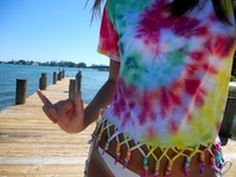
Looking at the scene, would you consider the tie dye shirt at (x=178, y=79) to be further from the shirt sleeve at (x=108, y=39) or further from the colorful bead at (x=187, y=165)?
the shirt sleeve at (x=108, y=39)

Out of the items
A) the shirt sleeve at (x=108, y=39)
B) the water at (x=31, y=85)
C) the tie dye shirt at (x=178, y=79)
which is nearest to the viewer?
the tie dye shirt at (x=178, y=79)

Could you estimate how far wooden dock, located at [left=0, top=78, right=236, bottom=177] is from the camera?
5.67 meters

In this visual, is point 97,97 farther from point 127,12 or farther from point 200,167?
point 200,167

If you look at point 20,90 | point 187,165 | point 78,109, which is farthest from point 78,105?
point 20,90

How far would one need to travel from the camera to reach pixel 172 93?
1.24 meters

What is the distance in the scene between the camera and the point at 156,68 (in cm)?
126

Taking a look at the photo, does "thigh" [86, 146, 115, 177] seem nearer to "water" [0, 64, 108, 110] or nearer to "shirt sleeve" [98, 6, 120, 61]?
"shirt sleeve" [98, 6, 120, 61]

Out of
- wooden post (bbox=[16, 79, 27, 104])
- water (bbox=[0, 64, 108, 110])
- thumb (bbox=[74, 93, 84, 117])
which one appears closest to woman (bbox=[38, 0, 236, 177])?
thumb (bbox=[74, 93, 84, 117])

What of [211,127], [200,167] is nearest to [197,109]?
[211,127]

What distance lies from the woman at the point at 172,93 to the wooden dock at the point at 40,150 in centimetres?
435

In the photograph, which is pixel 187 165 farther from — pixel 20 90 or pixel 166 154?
pixel 20 90

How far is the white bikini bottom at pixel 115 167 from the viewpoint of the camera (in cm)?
129

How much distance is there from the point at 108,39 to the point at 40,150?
5.64 metres

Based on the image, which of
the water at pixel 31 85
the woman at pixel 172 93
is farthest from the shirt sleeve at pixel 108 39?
the water at pixel 31 85
